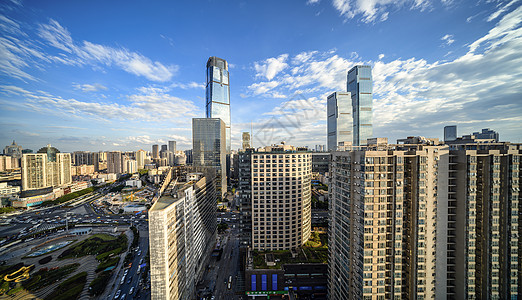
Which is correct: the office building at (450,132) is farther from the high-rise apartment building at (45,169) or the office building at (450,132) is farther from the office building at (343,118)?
the high-rise apartment building at (45,169)

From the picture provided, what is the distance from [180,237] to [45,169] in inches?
5341

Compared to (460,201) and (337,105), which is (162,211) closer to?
(460,201)

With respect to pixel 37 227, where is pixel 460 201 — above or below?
above

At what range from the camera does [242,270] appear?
47531 millimetres

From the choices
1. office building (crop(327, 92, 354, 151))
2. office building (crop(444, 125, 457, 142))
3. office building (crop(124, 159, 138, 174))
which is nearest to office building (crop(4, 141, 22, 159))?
office building (crop(124, 159, 138, 174))

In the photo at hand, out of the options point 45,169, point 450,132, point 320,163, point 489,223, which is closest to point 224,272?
point 489,223

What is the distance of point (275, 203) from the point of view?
152 ft

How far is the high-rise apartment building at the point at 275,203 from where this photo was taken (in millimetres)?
45938

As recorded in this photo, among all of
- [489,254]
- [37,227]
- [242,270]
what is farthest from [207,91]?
[489,254]

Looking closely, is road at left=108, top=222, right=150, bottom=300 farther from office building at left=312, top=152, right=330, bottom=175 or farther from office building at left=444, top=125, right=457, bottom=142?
office building at left=312, top=152, right=330, bottom=175

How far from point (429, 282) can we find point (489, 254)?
8.77 metres

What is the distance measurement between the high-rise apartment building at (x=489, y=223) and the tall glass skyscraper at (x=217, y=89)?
130 meters

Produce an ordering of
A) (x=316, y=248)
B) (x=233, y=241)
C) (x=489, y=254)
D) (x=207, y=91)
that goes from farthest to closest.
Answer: (x=207, y=91)
(x=233, y=241)
(x=316, y=248)
(x=489, y=254)

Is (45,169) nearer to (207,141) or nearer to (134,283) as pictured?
(207,141)
